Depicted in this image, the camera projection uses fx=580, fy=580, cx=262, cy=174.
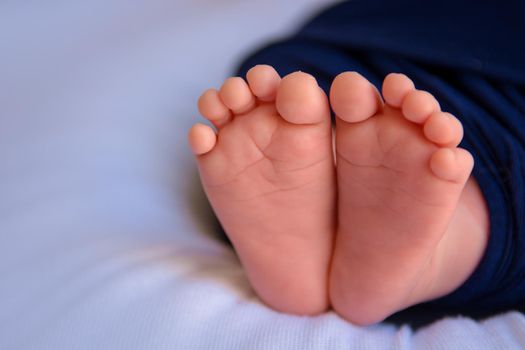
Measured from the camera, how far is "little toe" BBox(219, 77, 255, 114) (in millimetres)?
469

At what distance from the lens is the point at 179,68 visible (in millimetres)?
935

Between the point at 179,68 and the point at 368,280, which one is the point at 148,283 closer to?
the point at 368,280

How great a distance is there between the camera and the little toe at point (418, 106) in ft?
1.39

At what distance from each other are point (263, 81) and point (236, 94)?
0.02 m

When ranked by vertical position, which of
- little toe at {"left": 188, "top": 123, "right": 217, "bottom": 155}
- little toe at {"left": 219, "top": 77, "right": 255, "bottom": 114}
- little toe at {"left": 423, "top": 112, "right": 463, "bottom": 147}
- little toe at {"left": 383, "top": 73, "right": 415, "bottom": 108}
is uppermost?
little toe at {"left": 219, "top": 77, "right": 255, "bottom": 114}

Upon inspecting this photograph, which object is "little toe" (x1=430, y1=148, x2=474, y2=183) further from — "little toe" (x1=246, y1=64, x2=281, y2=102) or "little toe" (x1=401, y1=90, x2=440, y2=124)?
"little toe" (x1=246, y1=64, x2=281, y2=102)

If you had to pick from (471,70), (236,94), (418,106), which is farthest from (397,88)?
(471,70)

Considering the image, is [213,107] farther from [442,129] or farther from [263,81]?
[442,129]

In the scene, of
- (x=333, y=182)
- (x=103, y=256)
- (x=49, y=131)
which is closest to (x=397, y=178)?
(x=333, y=182)

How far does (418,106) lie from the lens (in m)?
0.42

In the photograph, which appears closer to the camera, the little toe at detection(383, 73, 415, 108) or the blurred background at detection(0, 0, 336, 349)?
the little toe at detection(383, 73, 415, 108)

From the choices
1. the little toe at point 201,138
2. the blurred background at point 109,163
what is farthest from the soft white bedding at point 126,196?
the little toe at point 201,138

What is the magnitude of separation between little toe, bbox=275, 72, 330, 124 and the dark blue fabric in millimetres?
204

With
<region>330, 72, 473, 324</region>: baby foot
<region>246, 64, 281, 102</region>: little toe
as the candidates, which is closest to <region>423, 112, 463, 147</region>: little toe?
<region>330, 72, 473, 324</region>: baby foot
